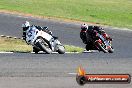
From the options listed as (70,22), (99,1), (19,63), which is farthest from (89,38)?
(99,1)

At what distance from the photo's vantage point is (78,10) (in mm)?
47125

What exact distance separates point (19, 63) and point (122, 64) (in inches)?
164

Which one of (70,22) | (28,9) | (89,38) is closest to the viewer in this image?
(89,38)

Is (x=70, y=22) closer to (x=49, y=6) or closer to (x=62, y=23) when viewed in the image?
(x=62, y=23)

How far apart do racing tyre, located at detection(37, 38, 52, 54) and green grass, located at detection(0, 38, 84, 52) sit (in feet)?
3.59

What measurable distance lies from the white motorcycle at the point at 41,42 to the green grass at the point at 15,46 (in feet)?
3.21

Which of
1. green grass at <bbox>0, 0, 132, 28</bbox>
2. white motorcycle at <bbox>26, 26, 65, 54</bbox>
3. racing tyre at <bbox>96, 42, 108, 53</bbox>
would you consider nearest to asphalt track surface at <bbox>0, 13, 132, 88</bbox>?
racing tyre at <bbox>96, 42, 108, 53</bbox>

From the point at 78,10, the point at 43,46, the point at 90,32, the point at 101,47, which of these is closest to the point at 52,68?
the point at 43,46

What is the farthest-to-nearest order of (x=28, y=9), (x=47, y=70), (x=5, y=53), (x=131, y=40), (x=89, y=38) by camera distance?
1. (x=28, y=9)
2. (x=131, y=40)
3. (x=89, y=38)
4. (x=5, y=53)
5. (x=47, y=70)

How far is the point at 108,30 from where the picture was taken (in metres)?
36.5

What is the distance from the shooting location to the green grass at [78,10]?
139ft

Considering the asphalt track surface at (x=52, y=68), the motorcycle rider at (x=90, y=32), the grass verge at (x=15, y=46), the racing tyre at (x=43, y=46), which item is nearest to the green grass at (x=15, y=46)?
the grass verge at (x=15, y=46)

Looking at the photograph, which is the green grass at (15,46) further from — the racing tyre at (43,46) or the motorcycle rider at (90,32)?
the racing tyre at (43,46)

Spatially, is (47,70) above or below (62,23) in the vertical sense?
above
